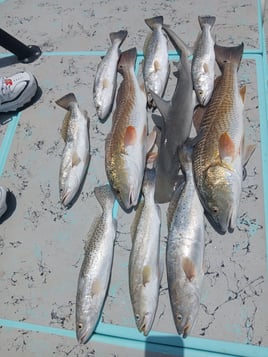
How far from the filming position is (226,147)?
1868 millimetres

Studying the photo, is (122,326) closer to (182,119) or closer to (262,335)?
(262,335)

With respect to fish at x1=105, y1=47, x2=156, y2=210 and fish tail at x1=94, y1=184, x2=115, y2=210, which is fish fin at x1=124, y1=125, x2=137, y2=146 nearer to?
fish at x1=105, y1=47, x2=156, y2=210

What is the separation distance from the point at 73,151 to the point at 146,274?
86 cm

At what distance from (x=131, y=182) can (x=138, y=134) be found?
11.7 inches

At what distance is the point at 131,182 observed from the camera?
1966 mm

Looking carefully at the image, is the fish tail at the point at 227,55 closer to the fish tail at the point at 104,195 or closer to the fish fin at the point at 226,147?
the fish fin at the point at 226,147

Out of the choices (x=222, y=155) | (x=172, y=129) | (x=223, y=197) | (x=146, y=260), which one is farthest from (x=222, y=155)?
(x=146, y=260)

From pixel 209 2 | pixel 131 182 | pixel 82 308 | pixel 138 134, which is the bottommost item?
pixel 82 308

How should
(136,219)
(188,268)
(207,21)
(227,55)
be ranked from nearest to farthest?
(188,268), (136,219), (227,55), (207,21)

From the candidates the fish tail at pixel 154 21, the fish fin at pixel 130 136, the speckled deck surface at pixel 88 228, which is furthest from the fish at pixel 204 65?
the fish fin at pixel 130 136

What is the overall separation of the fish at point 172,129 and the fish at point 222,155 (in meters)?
0.10

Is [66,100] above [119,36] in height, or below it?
below

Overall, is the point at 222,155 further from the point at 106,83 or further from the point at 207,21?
the point at 207,21

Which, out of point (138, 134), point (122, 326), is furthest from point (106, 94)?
point (122, 326)
